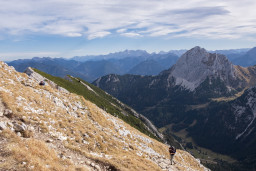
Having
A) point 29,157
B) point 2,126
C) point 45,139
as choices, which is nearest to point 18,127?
point 2,126

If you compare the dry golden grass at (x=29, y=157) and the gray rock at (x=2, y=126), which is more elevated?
Result: the gray rock at (x=2, y=126)

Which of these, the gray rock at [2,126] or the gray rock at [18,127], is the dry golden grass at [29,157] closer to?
the gray rock at [2,126]

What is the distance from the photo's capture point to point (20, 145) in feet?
51.1

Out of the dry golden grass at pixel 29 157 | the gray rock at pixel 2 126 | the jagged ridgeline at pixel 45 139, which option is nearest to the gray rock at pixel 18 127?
the jagged ridgeline at pixel 45 139

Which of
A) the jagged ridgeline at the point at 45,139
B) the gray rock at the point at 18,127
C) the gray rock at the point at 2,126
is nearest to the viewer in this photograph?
the jagged ridgeline at the point at 45,139

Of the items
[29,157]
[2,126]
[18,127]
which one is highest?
[2,126]

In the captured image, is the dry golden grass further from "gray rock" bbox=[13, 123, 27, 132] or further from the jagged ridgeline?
"gray rock" bbox=[13, 123, 27, 132]

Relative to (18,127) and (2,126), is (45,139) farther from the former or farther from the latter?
(2,126)

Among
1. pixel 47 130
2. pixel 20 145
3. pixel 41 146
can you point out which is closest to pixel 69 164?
pixel 41 146

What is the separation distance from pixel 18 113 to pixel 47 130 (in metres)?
3.97

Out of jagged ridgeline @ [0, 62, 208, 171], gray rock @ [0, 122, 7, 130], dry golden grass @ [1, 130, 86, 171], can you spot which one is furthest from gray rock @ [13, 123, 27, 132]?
dry golden grass @ [1, 130, 86, 171]

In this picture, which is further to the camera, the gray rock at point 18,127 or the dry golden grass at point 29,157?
the gray rock at point 18,127

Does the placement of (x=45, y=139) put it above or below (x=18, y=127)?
below

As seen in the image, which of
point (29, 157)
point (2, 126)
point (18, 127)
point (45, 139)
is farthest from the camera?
point (45, 139)
